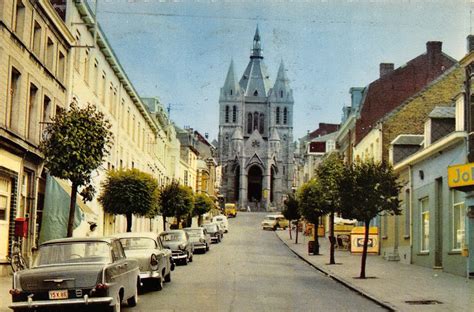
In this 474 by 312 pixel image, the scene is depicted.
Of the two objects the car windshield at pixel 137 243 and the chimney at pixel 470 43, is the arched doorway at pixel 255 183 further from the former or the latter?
the car windshield at pixel 137 243

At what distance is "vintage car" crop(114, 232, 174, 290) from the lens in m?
19.7

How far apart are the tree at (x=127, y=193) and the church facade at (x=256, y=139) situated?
126191 millimetres

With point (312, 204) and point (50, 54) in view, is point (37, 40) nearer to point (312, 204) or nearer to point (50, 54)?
point (50, 54)

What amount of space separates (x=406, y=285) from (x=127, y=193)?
58.3 ft

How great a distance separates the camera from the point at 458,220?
91.8 feet

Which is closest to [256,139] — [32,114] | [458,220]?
[458,220]

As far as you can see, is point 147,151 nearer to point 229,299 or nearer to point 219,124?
point 229,299

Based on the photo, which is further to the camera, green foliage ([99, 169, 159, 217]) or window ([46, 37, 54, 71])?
green foliage ([99, 169, 159, 217])

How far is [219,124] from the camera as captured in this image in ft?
581

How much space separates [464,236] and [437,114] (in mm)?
6757

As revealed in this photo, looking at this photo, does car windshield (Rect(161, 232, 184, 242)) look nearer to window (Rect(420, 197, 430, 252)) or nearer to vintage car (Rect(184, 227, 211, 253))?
vintage car (Rect(184, 227, 211, 253))

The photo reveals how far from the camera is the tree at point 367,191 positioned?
26375 millimetres

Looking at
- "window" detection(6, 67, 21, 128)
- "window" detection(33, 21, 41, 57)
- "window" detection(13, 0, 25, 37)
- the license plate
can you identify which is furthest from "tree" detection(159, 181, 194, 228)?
the license plate

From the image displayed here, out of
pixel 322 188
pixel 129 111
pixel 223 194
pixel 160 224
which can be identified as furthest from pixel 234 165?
pixel 322 188
